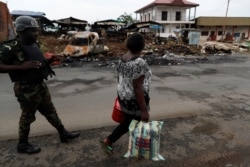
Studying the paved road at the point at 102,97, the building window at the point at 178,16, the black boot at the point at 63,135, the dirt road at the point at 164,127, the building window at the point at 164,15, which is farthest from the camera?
the building window at the point at 178,16

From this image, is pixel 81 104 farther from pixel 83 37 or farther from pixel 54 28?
pixel 54 28

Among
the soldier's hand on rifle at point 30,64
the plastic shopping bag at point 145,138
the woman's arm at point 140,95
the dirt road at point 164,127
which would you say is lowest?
the dirt road at point 164,127

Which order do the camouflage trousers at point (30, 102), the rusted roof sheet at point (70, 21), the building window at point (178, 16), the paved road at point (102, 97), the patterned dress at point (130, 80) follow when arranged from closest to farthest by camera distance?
the patterned dress at point (130, 80)
the camouflage trousers at point (30, 102)
the paved road at point (102, 97)
the rusted roof sheet at point (70, 21)
the building window at point (178, 16)

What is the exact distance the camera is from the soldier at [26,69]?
2.47m

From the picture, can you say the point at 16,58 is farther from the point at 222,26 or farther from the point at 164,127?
the point at 222,26

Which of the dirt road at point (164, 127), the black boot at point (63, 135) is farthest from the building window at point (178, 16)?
the black boot at point (63, 135)

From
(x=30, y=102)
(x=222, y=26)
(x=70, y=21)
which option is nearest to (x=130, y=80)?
(x=30, y=102)

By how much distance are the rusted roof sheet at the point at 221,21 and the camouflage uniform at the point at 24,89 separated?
38292mm

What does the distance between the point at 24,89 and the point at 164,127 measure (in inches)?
88.0

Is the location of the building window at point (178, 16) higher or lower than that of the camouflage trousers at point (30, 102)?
higher

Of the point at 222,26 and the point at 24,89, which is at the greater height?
the point at 222,26

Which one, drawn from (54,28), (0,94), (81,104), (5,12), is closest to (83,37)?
(5,12)

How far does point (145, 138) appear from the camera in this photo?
2.40 meters

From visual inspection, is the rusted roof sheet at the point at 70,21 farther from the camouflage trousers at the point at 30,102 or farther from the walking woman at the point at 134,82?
the walking woman at the point at 134,82
